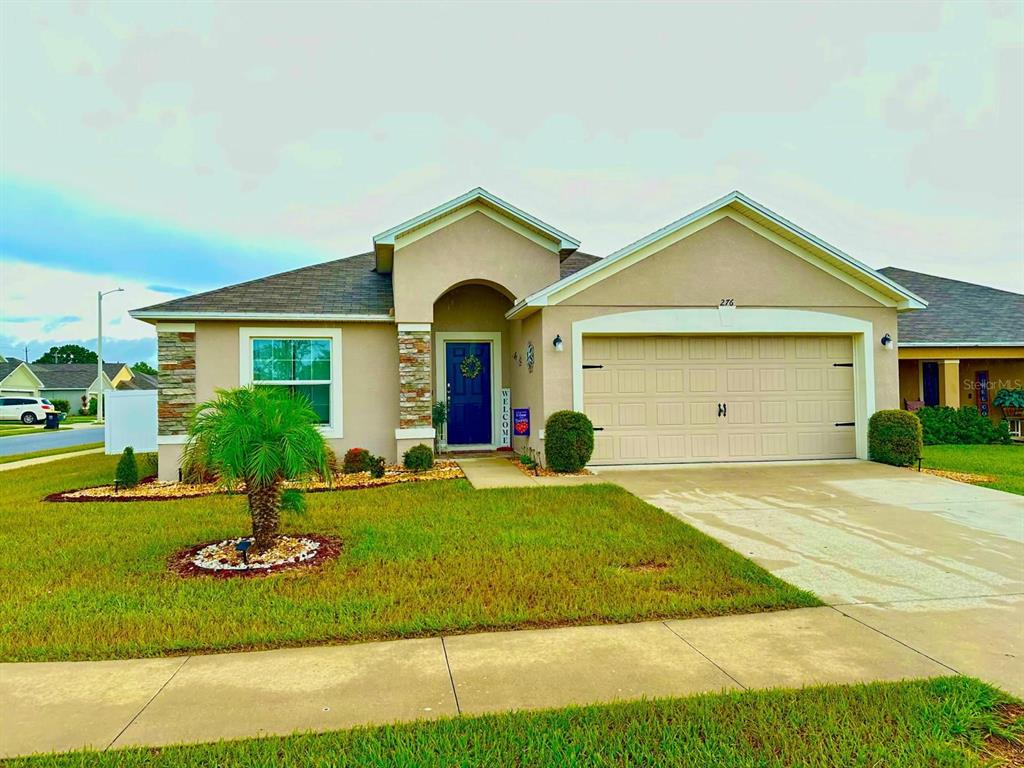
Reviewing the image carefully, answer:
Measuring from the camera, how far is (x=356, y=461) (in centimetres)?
1091

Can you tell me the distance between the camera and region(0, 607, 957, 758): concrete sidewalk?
2936mm

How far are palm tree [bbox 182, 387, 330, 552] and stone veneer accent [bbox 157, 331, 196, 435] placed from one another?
5.27m

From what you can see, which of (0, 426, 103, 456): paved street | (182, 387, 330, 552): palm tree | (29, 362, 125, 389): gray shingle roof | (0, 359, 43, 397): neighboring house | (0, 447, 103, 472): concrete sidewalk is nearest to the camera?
(182, 387, 330, 552): palm tree

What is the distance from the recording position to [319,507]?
26.2 ft

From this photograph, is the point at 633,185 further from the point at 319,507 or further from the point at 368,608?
the point at 368,608

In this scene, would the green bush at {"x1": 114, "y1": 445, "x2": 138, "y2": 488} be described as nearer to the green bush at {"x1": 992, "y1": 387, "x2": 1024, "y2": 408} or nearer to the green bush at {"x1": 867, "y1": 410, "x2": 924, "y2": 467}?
the green bush at {"x1": 867, "y1": 410, "x2": 924, "y2": 467}

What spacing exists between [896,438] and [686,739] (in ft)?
33.0

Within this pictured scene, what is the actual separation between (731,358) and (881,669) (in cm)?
831

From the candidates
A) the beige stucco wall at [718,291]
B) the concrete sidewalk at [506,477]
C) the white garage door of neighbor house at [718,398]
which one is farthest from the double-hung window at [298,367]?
the white garage door of neighbor house at [718,398]

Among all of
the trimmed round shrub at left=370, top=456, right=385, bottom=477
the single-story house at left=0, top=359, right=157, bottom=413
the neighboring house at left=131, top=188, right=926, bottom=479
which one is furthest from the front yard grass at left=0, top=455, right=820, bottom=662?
the single-story house at left=0, top=359, right=157, bottom=413

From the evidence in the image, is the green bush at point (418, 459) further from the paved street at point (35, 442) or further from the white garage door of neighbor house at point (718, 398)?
the paved street at point (35, 442)

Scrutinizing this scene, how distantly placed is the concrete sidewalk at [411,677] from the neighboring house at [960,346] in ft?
47.1

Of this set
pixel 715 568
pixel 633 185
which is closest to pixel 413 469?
pixel 715 568

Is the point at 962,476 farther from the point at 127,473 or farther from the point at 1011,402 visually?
the point at 127,473
